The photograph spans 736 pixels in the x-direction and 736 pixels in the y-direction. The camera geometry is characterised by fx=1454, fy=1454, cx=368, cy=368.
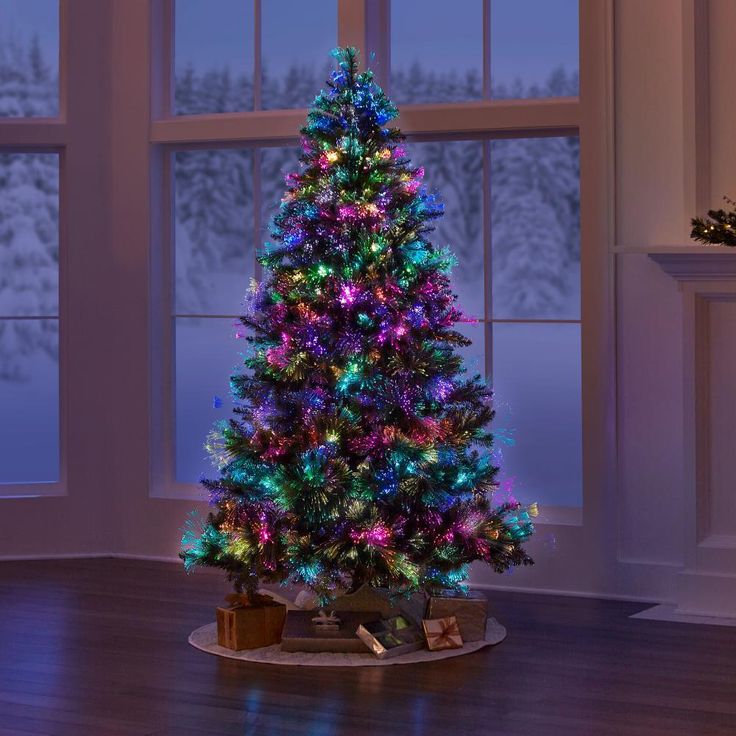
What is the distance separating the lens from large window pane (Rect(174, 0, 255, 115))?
6.23 meters

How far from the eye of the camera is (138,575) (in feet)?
19.4

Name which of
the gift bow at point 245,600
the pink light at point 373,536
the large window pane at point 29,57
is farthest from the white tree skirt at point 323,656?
the large window pane at point 29,57

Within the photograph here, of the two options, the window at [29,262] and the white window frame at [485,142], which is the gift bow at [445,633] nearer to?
the white window frame at [485,142]

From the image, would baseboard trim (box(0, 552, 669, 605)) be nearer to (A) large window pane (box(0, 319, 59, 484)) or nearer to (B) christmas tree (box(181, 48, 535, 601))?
(A) large window pane (box(0, 319, 59, 484))

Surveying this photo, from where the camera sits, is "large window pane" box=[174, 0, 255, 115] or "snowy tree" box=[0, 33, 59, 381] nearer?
"large window pane" box=[174, 0, 255, 115]

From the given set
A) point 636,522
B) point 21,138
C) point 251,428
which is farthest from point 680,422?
point 21,138

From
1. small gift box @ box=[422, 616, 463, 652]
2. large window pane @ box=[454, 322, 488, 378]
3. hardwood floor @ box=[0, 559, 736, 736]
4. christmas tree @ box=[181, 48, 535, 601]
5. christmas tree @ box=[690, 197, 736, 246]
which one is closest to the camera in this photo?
hardwood floor @ box=[0, 559, 736, 736]

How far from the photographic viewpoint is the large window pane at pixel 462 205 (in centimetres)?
587

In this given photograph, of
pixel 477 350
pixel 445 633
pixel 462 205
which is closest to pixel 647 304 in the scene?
pixel 477 350

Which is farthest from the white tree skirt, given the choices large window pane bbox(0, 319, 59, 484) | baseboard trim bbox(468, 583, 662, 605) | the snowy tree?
the snowy tree

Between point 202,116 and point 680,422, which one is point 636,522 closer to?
point 680,422

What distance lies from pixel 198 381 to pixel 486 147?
1.63 meters

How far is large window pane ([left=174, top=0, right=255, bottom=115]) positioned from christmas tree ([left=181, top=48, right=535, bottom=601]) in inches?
56.6

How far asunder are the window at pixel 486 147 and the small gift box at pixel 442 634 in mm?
1232
